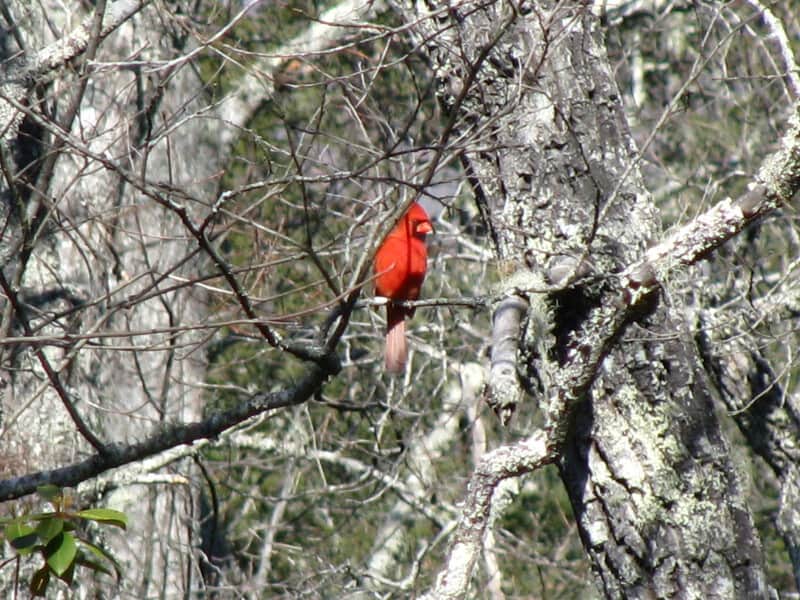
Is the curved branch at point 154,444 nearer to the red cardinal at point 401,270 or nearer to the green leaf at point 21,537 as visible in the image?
the green leaf at point 21,537

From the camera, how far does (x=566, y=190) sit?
3324 mm

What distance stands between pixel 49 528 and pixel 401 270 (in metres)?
2.65

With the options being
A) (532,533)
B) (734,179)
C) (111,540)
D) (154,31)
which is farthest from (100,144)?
(532,533)

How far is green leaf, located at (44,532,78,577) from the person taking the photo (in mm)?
2689

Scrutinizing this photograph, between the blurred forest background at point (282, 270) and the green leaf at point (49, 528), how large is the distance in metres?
0.45

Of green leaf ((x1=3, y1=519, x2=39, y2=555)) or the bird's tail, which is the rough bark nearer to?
green leaf ((x1=3, y1=519, x2=39, y2=555))

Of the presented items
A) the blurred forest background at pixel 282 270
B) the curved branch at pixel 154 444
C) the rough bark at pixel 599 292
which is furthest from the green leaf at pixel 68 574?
the rough bark at pixel 599 292

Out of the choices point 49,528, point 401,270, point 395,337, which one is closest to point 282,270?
point 395,337

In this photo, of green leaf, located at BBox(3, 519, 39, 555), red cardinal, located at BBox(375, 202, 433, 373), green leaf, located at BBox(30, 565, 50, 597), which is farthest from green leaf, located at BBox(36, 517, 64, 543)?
red cardinal, located at BBox(375, 202, 433, 373)

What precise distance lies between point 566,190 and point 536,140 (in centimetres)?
17

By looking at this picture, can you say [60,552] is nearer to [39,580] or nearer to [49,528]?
[49,528]

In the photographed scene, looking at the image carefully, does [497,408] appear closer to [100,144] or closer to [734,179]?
[100,144]

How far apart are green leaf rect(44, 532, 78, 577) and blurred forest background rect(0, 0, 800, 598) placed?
0.48 meters

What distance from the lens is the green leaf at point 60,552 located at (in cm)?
269
